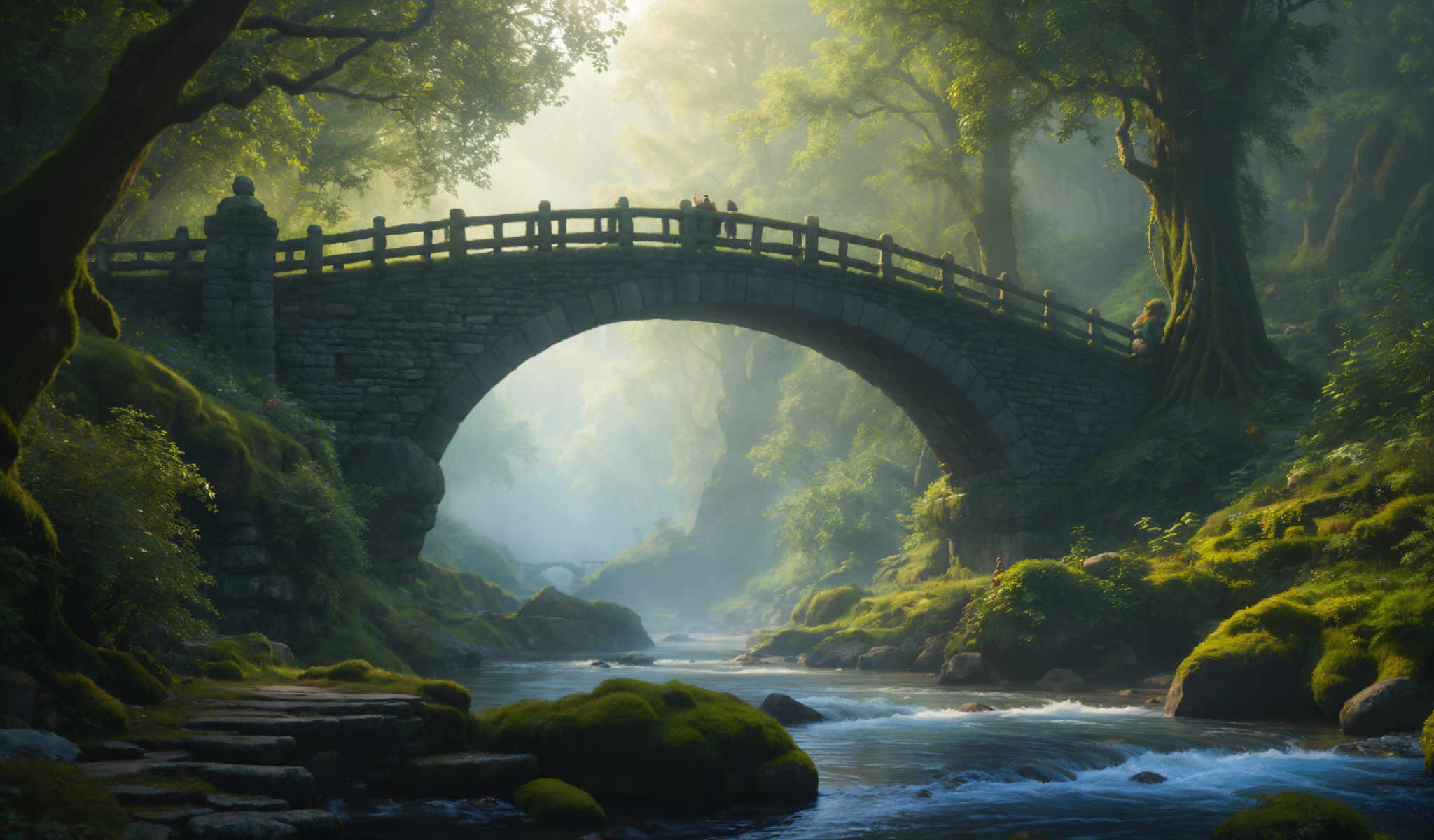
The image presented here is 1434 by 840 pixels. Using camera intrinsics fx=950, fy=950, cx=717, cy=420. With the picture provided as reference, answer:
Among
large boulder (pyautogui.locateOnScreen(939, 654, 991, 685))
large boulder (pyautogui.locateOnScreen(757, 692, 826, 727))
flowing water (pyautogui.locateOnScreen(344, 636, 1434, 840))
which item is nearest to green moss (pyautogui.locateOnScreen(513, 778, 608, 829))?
flowing water (pyautogui.locateOnScreen(344, 636, 1434, 840))

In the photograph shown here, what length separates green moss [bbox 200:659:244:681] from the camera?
7.76 m

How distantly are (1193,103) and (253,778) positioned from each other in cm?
2106

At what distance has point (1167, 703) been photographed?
11.6 metres

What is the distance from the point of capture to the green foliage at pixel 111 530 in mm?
6145

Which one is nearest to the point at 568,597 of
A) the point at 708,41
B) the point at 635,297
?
the point at 635,297

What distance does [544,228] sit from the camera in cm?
1753

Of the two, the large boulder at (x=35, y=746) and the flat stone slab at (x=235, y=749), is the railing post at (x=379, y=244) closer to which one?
the flat stone slab at (x=235, y=749)

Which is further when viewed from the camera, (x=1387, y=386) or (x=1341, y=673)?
(x=1387, y=386)

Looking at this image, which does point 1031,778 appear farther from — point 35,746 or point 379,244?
point 379,244

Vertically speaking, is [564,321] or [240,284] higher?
[240,284]

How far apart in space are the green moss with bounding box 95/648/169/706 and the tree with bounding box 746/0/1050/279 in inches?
788

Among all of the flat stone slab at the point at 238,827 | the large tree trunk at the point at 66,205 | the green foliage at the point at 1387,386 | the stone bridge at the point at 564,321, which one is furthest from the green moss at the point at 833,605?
the flat stone slab at the point at 238,827

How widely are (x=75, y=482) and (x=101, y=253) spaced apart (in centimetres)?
1087

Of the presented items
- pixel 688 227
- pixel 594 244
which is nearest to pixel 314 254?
pixel 594 244
